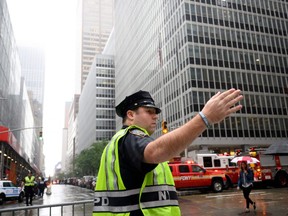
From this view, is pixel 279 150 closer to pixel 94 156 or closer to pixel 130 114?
pixel 130 114

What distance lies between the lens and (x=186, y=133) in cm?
178

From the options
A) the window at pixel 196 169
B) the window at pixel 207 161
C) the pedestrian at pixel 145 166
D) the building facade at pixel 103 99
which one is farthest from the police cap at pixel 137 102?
the building facade at pixel 103 99

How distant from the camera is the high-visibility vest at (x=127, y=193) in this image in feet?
6.50

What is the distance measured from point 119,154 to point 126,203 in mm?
341

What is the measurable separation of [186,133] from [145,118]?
629 millimetres

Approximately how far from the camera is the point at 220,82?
47.6 meters

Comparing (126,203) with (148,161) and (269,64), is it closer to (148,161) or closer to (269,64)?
(148,161)

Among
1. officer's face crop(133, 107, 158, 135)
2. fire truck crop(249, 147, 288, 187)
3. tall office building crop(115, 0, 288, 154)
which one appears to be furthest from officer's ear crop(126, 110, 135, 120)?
tall office building crop(115, 0, 288, 154)

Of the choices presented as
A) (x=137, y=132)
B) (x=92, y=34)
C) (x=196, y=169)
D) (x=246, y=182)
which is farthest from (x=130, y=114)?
(x=92, y=34)

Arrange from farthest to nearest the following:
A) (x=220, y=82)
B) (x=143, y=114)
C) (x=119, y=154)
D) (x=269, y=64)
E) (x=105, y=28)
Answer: (x=105, y=28), (x=269, y=64), (x=220, y=82), (x=143, y=114), (x=119, y=154)

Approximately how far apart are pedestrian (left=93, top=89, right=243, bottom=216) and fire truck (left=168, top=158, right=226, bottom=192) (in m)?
17.5

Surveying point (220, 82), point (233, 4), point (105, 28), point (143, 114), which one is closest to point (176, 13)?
point (233, 4)

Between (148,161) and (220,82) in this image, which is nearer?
(148,161)

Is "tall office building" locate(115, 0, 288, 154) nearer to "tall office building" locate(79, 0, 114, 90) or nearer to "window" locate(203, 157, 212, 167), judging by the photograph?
"window" locate(203, 157, 212, 167)
